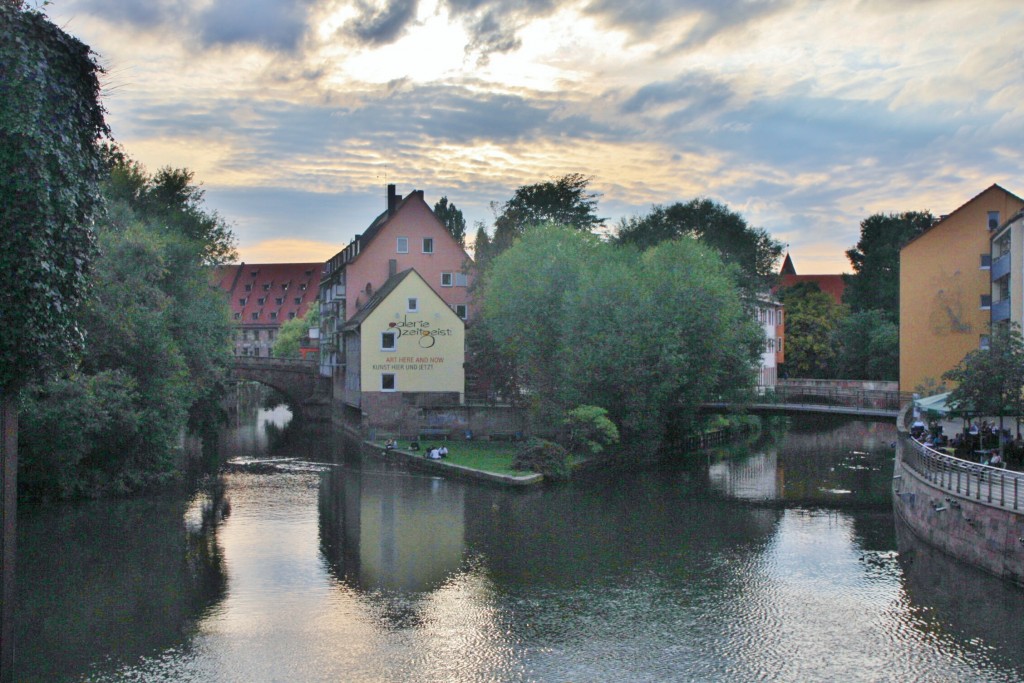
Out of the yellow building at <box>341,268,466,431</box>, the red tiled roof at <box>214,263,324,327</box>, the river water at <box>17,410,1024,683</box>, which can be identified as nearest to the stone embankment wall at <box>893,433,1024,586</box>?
the river water at <box>17,410,1024,683</box>

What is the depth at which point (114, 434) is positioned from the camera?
37844mm

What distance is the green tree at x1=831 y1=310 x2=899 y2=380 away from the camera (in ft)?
263

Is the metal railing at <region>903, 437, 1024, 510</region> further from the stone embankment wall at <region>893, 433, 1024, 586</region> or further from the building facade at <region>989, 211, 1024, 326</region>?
the building facade at <region>989, 211, 1024, 326</region>

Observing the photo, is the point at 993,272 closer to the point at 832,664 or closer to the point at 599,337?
the point at 599,337

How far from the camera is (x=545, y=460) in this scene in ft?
145

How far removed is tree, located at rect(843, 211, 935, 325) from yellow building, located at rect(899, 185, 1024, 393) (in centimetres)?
3262

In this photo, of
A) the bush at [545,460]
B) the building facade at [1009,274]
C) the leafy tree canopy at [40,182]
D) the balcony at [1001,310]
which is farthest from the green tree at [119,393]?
the balcony at [1001,310]

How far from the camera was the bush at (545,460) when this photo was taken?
44062mm

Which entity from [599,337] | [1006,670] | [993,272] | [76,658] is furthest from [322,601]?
[993,272]

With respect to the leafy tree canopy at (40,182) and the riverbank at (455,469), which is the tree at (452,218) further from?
the leafy tree canopy at (40,182)

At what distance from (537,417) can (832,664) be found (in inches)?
1374

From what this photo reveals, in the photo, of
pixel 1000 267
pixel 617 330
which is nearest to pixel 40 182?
pixel 617 330

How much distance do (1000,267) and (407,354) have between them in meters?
33.7

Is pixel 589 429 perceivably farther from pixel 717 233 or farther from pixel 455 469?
pixel 717 233
